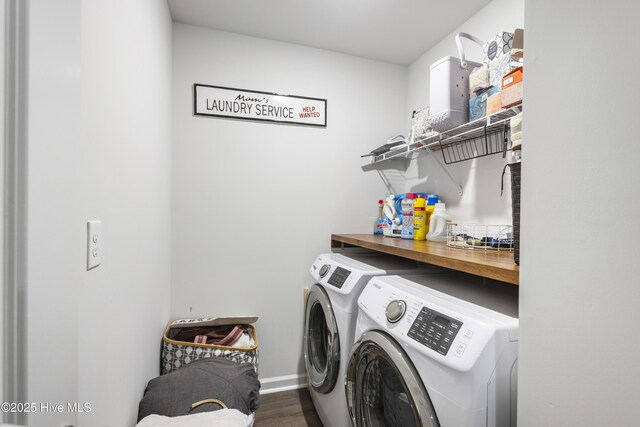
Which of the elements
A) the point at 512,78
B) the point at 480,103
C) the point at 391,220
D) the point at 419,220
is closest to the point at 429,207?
the point at 419,220

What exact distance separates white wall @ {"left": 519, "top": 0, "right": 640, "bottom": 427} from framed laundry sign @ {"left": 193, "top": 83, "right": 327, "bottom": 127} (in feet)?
5.40

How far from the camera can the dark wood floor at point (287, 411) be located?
1746mm

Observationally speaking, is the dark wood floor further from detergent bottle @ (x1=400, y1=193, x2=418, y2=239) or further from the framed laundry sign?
the framed laundry sign

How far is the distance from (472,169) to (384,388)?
1327mm

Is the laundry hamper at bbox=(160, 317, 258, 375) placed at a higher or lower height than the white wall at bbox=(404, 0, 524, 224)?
lower

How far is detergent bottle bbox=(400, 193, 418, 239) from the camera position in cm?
188

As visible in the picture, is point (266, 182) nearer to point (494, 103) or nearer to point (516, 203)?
point (494, 103)

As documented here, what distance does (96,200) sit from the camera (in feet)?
2.47

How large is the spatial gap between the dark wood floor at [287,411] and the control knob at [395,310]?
3.78 feet

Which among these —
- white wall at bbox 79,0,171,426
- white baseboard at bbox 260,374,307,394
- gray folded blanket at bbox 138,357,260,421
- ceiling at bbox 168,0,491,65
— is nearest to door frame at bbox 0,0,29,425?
white wall at bbox 79,0,171,426

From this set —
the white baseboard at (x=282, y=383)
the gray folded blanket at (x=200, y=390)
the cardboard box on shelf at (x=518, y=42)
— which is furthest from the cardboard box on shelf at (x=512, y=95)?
the white baseboard at (x=282, y=383)

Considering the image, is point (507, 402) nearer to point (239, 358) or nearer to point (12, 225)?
point (12, 225)

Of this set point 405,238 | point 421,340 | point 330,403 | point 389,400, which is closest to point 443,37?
point 405,238

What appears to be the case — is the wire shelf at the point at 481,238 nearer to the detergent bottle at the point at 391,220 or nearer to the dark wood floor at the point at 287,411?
the detergent bottle at the point at 391,220
